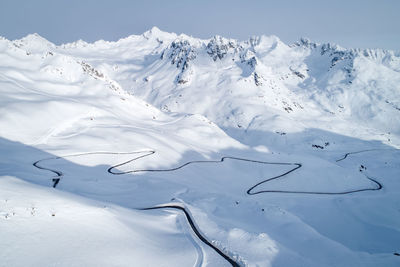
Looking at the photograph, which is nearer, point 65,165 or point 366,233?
point 366,233

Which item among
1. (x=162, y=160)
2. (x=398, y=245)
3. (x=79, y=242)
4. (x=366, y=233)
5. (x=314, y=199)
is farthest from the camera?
(x=162, y=160)

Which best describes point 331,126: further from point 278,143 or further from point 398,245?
point 398,245

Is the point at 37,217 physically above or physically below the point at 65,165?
above

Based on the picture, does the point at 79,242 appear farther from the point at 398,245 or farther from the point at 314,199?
the point at 314,199

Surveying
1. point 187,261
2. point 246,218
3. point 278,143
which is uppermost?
point 187,261

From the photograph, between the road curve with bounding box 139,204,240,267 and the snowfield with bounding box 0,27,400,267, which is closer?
the snowfield with bounding box 0,27,400,267

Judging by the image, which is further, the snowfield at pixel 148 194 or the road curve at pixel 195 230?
the road curve at pixel 195 230

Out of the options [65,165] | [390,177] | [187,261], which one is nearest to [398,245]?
[187,261]

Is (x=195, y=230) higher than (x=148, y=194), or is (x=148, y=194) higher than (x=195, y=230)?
(x=195, y=230)

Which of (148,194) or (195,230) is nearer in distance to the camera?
(195,230)

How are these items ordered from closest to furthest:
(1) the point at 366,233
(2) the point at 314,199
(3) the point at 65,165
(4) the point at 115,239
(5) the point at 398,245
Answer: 1. (4) the point at 115,239
2. (5) the point at 398,245
3. (1) the point at 366,233
4. (3) the point at 65,165
5. (2) the point at 314,199
